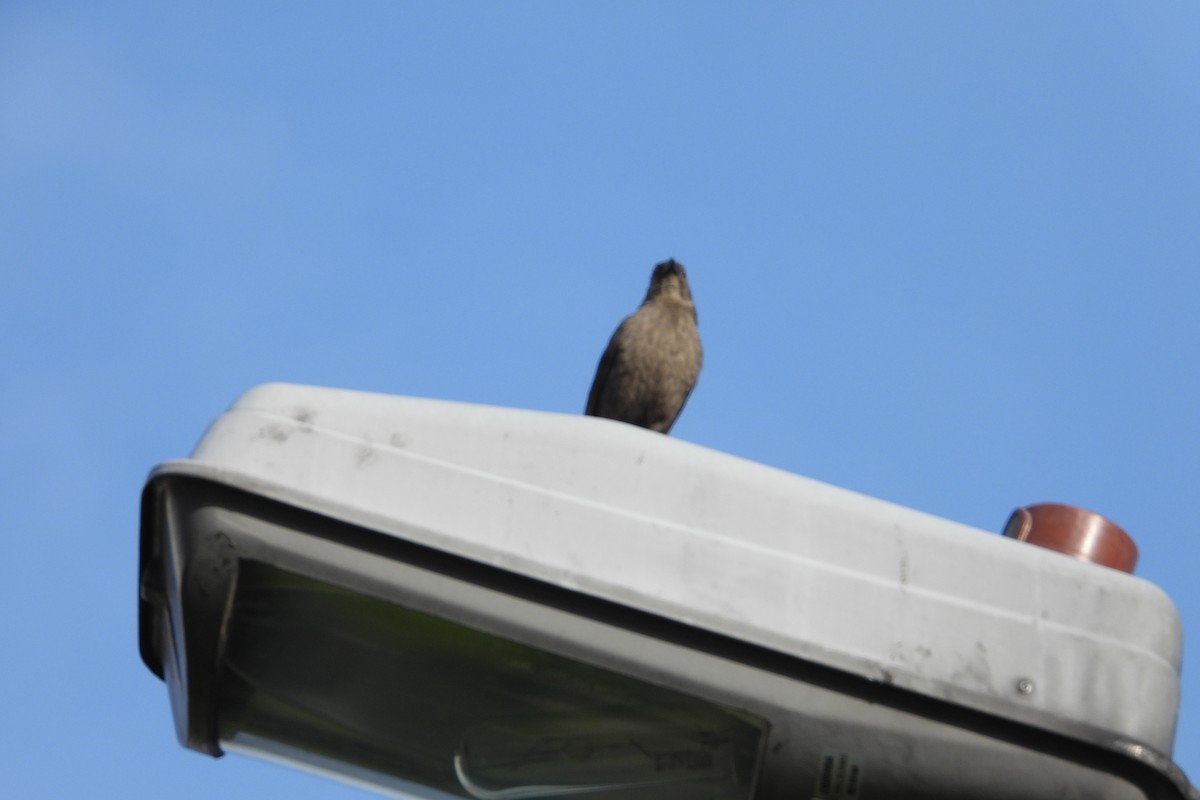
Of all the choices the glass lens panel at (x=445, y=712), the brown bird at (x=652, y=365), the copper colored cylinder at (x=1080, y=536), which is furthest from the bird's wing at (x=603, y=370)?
the glass lens panel at (x=445, y=712)

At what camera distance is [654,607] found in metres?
1.51

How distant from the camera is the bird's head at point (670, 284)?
598cm

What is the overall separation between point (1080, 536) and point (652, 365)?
3890mm

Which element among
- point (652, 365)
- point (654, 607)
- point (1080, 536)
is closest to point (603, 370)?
point (652, 365)

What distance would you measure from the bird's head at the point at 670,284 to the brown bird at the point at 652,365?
0.5 inches

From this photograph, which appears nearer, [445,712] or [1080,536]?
[445,712]

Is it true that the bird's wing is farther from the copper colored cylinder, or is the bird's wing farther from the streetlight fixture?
the streetlight fixture

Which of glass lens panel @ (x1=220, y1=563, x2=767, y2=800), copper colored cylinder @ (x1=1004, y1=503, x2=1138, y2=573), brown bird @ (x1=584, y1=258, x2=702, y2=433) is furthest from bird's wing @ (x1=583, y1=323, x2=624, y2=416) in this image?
glass lens panel @ (x1=220, y1=563, x2=767, y2=800)

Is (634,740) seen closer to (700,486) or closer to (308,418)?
(700,486)

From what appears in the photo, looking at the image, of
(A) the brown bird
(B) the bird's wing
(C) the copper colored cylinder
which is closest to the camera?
(C) the copper colored cylinder

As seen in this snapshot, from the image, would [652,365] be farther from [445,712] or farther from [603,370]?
[445,712]

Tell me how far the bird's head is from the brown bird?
0.04 ft

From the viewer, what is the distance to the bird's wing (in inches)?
229

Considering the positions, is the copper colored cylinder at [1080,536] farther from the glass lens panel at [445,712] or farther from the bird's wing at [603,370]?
the bird's wing at [603,370]
